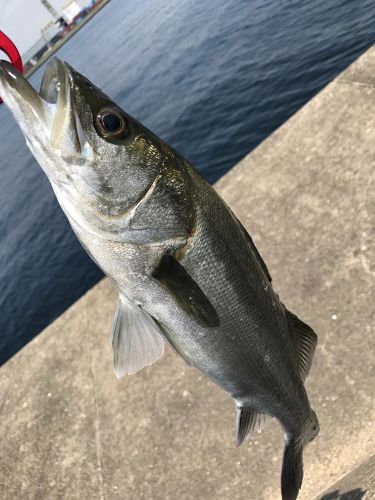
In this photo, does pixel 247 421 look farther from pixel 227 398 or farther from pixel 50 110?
pixel 50 110

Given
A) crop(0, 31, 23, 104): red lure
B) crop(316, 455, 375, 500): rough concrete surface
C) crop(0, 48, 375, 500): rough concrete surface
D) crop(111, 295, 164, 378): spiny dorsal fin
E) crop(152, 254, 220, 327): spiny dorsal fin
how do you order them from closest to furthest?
crop(152, 254, 220, 327): spiny dorsal fin → crop(111, 295, 164, 378): spiny dorsal fin → crop(0, 31, 23, 104): red lure → crop(316, 455, 375, 500): rough concrete surface → crop(0, 48, 375, 500): rough concrete surface

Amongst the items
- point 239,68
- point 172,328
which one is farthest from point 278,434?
point 239,68

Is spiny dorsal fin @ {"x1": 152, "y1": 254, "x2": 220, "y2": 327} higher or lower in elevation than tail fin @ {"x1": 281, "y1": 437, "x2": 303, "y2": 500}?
higher

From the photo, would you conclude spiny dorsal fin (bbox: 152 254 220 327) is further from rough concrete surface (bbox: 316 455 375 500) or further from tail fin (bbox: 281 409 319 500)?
rough concrete surface (bbox: 316 455 375 500)

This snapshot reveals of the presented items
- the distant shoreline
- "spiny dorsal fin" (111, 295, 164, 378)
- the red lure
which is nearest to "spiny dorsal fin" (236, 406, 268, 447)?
"spiny dorsal fin" (111, 295, 164, 378)

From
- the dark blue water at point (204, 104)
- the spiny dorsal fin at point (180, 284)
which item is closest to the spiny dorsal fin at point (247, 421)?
the spiny dorsal fin at point (180, 284)

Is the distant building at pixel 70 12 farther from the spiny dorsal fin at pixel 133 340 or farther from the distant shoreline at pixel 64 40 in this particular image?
the spiny dorsal fin at pixel 133 340

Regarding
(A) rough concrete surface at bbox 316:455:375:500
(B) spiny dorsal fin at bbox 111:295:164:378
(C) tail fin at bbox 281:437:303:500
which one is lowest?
(A) rough concrete surface at bbox 316:455:375:500
